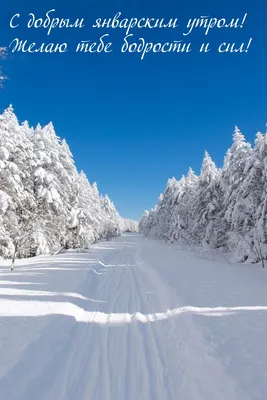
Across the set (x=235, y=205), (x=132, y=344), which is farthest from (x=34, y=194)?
(x=132, y=344)

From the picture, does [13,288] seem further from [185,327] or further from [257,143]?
[257,143]

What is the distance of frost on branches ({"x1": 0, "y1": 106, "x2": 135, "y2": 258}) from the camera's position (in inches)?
721

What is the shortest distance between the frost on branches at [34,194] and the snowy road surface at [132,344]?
9207mm

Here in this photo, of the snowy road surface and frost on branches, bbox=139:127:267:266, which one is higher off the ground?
frost on branches, bbox=139:127:267:266

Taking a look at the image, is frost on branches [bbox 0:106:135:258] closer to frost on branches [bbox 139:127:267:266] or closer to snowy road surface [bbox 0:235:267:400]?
snowy road surface [bbox 0:235:267:400]

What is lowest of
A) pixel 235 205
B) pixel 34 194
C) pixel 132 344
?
pixel 132 344

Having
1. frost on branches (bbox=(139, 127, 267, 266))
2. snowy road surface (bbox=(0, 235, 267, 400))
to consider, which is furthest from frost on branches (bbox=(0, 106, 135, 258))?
frost on branches (bbox=(139, 127, 267, 266))

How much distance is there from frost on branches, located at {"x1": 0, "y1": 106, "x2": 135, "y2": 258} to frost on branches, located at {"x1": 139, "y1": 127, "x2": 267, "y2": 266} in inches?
569

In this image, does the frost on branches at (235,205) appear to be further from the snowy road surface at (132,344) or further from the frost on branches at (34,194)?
the frost on branches at (34,194)

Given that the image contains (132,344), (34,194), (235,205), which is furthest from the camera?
(34,194)

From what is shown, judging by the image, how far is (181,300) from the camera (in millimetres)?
9766

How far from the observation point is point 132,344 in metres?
5.91

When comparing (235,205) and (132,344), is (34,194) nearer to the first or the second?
(235,205)

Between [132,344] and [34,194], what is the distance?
64.1 feet
